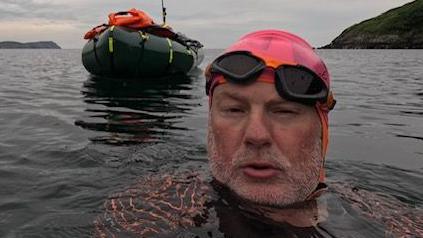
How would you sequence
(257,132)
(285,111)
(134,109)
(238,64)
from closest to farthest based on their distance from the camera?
1. (257,132)
2. (285,111)
3. (238,64)
4. (134,109)

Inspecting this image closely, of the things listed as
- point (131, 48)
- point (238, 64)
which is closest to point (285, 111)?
point (238, 64)

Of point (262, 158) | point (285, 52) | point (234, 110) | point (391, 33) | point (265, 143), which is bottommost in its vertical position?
point (262, 158)

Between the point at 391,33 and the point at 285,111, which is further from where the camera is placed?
the point at 391,33

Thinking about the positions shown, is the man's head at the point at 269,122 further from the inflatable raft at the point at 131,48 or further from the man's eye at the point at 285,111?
the inflatable raft at the point at 131,48

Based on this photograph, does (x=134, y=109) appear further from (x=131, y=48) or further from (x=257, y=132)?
(x=257, y=132)

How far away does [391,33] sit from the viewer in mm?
136875

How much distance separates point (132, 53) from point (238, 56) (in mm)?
14102

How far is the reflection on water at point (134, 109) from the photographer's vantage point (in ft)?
30.6

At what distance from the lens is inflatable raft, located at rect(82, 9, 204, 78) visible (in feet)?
58.8

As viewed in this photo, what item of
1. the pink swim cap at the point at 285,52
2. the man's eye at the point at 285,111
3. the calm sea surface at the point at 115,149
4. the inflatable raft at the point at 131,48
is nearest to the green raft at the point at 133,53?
the inflatable raft at the point at 131,48

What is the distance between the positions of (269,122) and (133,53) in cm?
1471

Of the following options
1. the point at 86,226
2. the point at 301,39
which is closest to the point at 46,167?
the point at 86,226

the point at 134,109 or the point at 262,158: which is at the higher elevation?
the point at 262,158

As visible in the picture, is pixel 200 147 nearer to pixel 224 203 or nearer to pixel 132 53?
pixel 224 203
